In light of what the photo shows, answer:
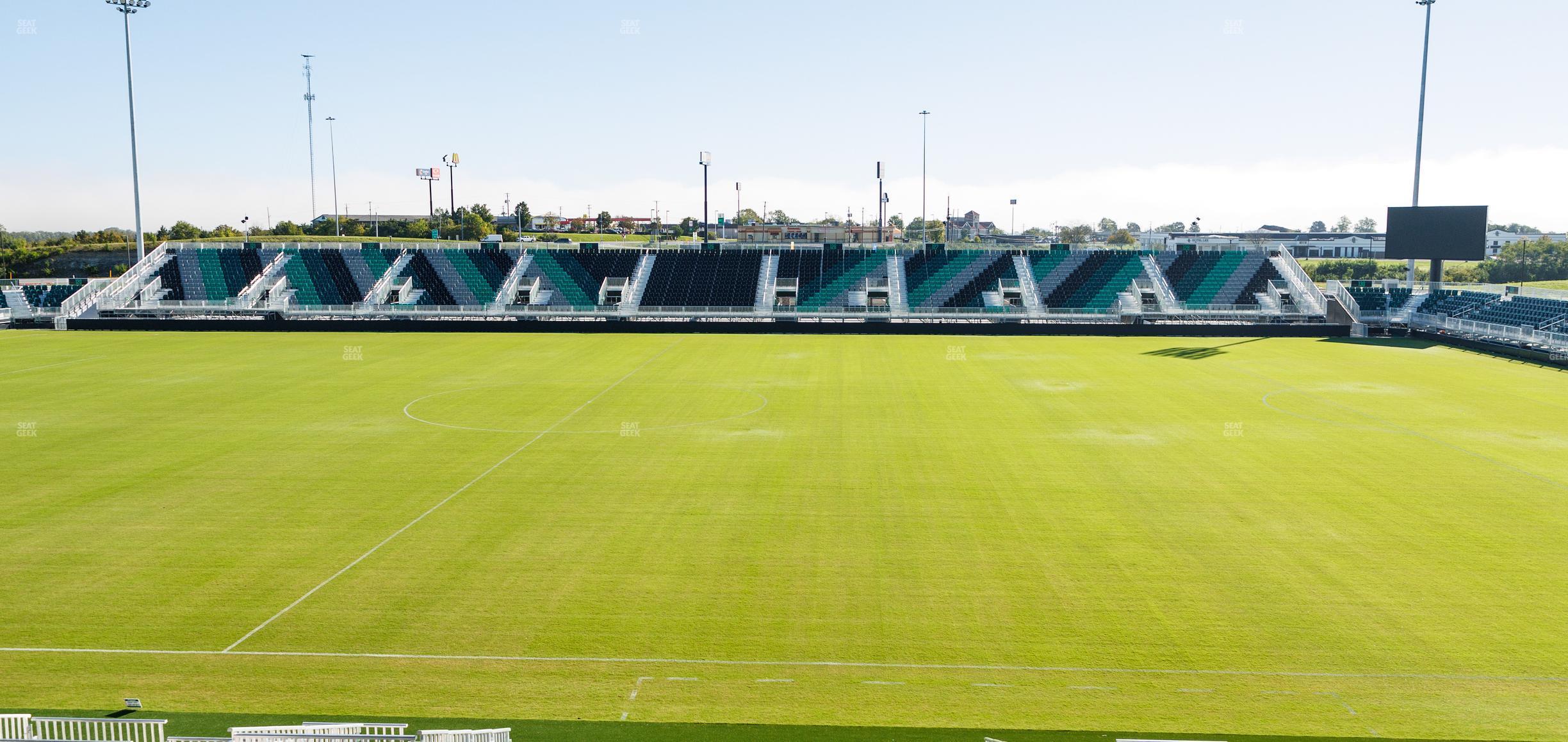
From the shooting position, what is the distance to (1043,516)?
1791cm

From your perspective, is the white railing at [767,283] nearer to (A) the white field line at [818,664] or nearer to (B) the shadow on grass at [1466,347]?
(B) the shadow on grass at [1466,347]

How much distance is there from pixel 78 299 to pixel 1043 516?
61169 mm

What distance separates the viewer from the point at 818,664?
11828mm

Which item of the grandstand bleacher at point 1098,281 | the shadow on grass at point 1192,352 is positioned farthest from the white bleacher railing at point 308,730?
the grandstand bleacher at point 1098,281

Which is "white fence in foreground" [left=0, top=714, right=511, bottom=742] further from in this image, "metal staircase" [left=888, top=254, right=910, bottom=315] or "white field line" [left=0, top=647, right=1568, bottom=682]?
"metal staircase" [left=888, top=254, right=910, bottom=315]

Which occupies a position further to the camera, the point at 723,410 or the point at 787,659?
the point at 723,410

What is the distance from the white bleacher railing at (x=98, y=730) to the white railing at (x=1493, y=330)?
4712 centimetres

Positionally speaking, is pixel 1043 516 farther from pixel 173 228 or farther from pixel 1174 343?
pixel 173 228

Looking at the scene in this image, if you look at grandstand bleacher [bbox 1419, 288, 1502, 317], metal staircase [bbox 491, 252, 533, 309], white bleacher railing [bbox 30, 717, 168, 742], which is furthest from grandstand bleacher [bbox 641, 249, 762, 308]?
white bleacher railing [bbox 30, 717, 168, 742]

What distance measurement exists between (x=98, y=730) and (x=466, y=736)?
11.7 feet

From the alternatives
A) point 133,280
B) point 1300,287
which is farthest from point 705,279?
point 1300,287

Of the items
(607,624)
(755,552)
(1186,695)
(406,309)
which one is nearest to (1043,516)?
(755,552)

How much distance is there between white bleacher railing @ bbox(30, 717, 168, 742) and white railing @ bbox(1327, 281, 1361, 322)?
55938 mm

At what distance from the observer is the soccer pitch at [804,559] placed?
11086 mm
